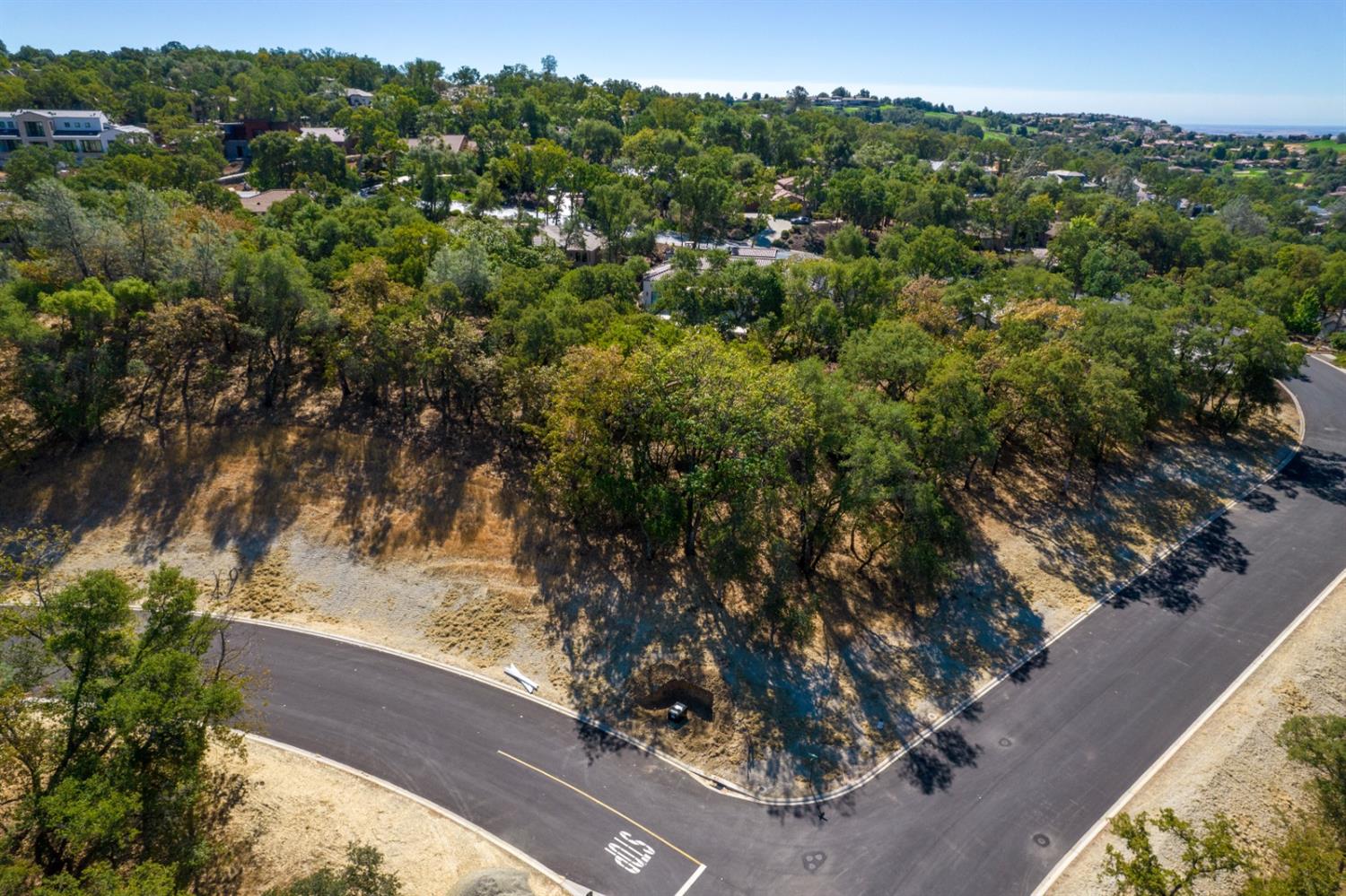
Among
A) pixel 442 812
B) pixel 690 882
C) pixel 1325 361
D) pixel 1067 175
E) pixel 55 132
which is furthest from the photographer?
pixel 1067 175

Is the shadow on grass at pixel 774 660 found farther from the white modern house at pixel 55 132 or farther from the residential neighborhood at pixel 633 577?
the white modern house at pixel 55 132

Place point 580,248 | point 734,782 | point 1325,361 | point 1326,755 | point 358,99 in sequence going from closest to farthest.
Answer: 1. point 1326,755
2. point 734,782
3. point 580,248
4. point 1325,361
5. point 358,99

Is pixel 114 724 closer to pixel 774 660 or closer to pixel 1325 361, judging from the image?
pixel 774 660

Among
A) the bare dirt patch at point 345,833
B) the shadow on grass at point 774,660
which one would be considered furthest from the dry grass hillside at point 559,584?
the bare dirt patch at point 345,833

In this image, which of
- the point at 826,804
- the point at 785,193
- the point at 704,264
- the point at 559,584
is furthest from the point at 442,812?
the point at 785,193

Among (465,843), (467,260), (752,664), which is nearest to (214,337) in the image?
(467,260)

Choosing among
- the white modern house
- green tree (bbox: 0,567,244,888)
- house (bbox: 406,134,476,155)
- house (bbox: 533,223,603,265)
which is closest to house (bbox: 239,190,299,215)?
house (bbox: 406,134,476,155)
